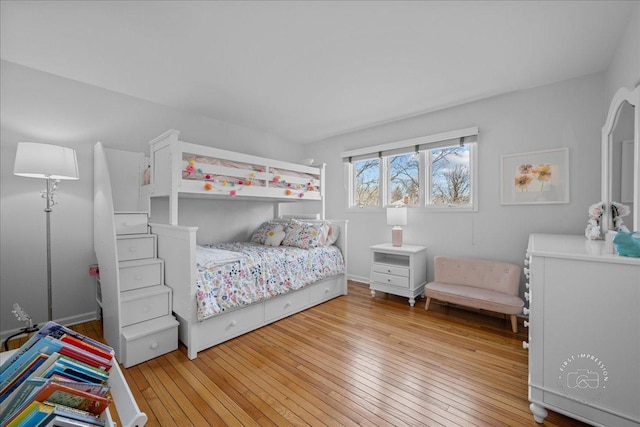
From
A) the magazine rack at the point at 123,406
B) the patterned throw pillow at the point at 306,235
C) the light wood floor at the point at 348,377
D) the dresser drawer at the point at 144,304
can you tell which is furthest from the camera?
the patterned throw pillow at the point at 306,235

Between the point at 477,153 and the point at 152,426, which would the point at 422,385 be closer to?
the point at 152,426

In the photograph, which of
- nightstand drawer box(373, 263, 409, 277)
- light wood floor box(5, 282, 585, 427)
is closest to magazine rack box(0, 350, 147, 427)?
light wood floor box(5, 282, 585, 427)

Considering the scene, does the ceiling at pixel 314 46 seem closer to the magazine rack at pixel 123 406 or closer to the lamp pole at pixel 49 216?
the lamp pole at pixel 49 216

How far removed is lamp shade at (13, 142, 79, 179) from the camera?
2.08m

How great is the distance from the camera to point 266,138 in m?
4.44

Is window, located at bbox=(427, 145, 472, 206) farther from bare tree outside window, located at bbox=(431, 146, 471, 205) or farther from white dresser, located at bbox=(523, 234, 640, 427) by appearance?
white dresser, located at bbox=(523, 234, 640, 427)

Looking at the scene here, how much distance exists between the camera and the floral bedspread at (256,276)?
7.20 feet

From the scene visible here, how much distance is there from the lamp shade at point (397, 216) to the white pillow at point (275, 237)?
1429 millimetres

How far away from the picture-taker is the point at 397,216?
3475 millimetres

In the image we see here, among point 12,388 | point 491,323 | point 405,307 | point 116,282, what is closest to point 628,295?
point 491,323

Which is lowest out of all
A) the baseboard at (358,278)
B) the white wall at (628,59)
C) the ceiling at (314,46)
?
the baseboard at (358,278)

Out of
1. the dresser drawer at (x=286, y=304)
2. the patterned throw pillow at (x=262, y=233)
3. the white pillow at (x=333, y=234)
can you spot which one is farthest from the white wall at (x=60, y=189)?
the white pillow at (x=333, y=234)

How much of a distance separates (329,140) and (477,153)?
2288 millimetres

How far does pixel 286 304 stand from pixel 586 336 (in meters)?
2.33
